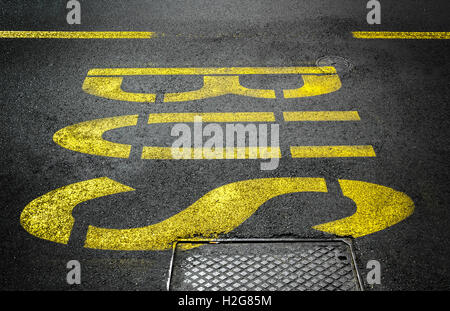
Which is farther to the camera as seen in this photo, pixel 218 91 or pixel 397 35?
pixel 397 35

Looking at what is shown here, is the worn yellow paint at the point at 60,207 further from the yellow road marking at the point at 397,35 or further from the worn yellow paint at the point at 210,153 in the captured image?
the yellow road marking at the point at 397,35

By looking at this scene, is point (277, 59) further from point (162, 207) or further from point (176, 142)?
point (162, 207)

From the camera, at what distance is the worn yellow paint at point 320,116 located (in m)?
4.83

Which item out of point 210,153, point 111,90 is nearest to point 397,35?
point 210,153

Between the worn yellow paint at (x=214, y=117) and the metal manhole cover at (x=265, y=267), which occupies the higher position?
the worn yellow paint at (x=214, y=117)

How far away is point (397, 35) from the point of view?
20.8 feet

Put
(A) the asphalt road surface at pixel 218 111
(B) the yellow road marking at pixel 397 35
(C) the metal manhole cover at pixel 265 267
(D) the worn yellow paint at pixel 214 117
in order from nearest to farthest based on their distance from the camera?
(C) the metal manhole cover at pixel 265 267, (A) the asphalt road surface at pixel 218 111, (D) the worn yellow paint at pixel 214 117, (B) the yellow road marking at pixel 397 35

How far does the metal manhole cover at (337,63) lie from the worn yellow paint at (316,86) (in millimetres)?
196

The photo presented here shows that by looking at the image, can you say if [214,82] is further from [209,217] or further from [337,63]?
[209,217]

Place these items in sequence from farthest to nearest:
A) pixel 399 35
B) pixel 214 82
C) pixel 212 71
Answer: pixel 399 35 < pixel 212 71 < pixel 214 82

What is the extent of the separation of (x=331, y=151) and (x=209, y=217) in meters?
1.56

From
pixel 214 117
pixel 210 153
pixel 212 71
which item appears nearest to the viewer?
pixel 210 153

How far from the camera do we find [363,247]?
11.3ft

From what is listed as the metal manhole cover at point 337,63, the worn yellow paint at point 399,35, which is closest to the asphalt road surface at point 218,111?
the metal manhole cover at point 337,63
